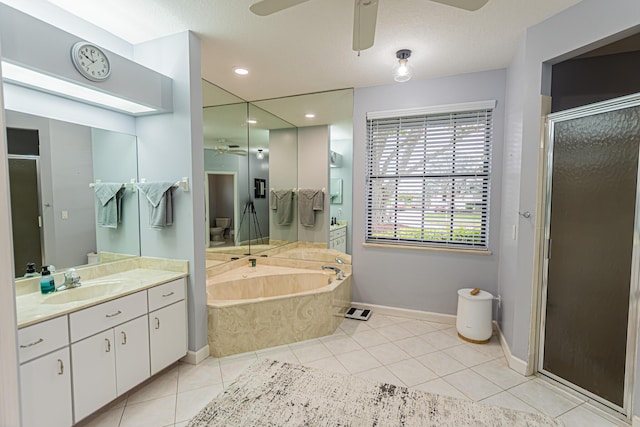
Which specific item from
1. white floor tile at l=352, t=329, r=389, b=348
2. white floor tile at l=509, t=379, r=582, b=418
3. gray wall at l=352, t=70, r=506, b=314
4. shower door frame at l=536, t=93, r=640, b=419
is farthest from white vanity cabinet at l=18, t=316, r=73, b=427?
shower door frame at l=536, t=93, r=640, b=419

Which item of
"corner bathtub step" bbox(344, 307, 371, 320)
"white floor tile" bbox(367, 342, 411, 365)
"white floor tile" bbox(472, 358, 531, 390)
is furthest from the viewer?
"corner bathtub step" bbox(344, 307, 371, 320)

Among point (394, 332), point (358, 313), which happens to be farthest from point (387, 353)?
point (358, 313)

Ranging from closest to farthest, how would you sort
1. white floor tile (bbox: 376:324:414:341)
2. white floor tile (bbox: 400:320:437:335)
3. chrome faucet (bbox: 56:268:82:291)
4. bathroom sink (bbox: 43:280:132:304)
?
bathroom sink (bbox: 43:280:132:304) → chrome faucet (bbox: 56:268:82:291) → white floor tile (bbox: 376:324:414:341) → white floor tile (bbox: 400:320:437:335)

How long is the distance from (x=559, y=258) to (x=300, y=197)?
2.98m

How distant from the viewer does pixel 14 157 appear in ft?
6.17

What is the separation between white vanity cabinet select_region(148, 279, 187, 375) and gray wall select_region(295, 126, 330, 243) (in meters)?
2.10

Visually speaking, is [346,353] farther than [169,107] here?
Yes

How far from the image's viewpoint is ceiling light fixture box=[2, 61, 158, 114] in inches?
70.4

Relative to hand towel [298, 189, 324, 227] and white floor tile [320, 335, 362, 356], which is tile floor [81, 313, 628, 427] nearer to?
white floor tile [320, 335, 362, 356]

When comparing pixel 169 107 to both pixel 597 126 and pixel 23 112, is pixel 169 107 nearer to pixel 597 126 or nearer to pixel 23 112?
pixel 23 112

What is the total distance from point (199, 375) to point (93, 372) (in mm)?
781

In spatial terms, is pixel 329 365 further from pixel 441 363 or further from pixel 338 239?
pixel 338 239

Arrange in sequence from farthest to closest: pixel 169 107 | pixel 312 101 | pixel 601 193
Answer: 1. pixel 312 101
2. pixel 169 107
3. pixel 601 193

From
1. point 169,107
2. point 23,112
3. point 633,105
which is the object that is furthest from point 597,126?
point 23,112
